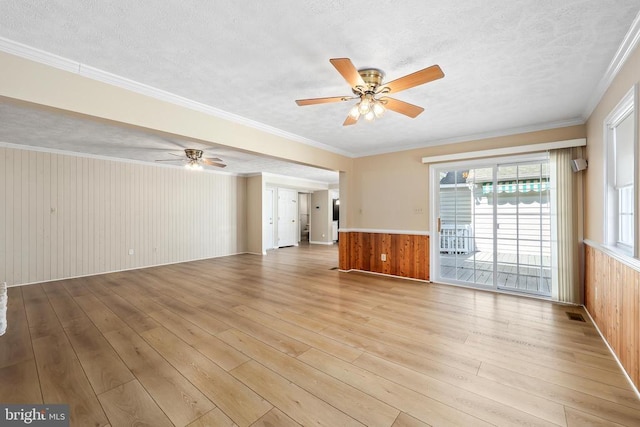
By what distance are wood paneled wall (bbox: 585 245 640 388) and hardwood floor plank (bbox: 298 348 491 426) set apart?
56.1 inches

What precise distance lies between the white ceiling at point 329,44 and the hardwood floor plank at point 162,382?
99.8 inches

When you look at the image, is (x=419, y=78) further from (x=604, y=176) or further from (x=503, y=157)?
(x=503, y=157)

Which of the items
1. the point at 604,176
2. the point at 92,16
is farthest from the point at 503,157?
the point at 92,16

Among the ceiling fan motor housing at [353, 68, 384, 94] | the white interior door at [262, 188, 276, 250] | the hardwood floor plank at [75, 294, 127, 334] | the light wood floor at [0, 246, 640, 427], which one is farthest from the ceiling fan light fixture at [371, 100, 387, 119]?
the white interior door at [262, 188, 276, 250]

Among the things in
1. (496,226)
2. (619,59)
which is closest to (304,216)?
(496,226)

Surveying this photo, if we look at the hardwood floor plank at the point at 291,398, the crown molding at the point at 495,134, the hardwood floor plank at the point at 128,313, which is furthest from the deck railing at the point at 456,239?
the hardwood floor plank at the point at 128,313

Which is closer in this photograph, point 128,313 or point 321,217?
point 128,313

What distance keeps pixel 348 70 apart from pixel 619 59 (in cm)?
220

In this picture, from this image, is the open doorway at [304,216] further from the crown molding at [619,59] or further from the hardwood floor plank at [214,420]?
the hardwood floor plank at [214,420]

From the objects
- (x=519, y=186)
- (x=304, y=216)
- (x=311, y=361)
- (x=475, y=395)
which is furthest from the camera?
(x=304, y=216)

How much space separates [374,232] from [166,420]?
456 cm

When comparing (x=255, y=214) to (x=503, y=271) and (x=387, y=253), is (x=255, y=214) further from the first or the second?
(x=503, y=271)

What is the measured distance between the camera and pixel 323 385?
2010mm

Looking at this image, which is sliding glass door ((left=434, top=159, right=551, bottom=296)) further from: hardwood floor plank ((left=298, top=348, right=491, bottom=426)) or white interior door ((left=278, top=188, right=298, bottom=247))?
white interior door ((left=278, top=188, right=298, bottom=247))
